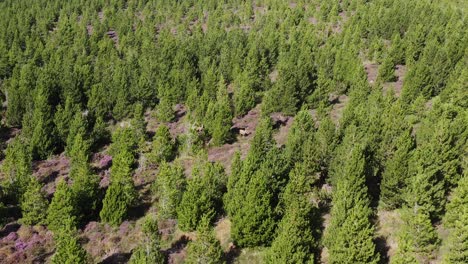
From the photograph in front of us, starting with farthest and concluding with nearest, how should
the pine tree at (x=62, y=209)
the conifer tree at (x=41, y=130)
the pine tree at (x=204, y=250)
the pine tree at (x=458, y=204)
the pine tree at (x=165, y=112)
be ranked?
the pine tree at (x=165, y=112) < the conifer tree at (x=41, y=130) < the pine tree at (x=62, y=209) < the pine tree at (x=204, y=250) < the pine tree at (x=458, y=204)

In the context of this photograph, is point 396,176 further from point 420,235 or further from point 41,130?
point 41,130

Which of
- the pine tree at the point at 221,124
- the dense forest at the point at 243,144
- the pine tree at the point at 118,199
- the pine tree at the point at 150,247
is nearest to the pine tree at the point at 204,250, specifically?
the dense forest at the point at 243,144

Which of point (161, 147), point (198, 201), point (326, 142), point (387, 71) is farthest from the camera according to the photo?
point (387, 71)

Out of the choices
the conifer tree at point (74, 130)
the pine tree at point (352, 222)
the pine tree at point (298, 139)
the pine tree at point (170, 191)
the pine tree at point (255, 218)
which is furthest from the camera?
the conifer tree at point (74, 130)

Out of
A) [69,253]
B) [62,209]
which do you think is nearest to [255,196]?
[69,253]

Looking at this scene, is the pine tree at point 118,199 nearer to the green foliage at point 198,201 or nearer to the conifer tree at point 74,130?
the green foliage at point 198,201

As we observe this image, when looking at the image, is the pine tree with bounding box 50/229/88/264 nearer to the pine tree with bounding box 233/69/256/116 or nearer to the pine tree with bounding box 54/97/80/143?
the pine tree with bounding box 54/97/80/143
